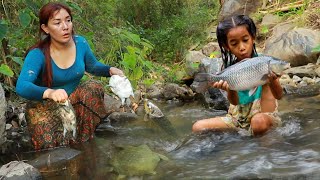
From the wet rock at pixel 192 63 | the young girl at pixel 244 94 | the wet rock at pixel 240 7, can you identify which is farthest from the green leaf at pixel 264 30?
the young girl at pixel 244 94

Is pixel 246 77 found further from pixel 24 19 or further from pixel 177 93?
pixel 177 93

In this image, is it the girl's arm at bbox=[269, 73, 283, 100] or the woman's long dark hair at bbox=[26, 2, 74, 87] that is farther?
the woman's long dark hair at bbox=[26, 2, 74, 87]

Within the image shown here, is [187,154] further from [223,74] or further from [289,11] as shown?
[289,11]

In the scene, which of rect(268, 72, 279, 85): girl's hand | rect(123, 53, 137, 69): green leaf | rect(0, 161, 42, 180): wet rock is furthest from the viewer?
rect(123, 53, 137, 69): green leaf

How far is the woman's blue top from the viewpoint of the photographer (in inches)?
145

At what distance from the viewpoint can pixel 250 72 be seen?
3.39 m

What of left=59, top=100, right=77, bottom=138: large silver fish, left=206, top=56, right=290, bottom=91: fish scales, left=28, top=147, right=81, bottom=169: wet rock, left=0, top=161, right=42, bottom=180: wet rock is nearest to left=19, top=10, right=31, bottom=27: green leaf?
left=59, top=100, right=77, bottom=138: large silver fish

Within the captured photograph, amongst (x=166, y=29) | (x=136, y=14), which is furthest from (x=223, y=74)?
Result: (x=136, y=14)

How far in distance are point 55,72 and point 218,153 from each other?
1703 mm

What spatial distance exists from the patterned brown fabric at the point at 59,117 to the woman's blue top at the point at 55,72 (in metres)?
0.14

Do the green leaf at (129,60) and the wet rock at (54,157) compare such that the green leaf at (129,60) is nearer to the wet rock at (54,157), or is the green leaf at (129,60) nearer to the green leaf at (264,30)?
the wet rock at (54,157)

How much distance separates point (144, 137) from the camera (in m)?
4.80

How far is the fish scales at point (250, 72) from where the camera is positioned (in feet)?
10.8

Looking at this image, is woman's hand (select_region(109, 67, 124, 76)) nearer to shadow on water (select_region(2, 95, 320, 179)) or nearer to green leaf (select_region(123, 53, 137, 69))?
shadow on water (select_region(2, 95, 320, 179))
